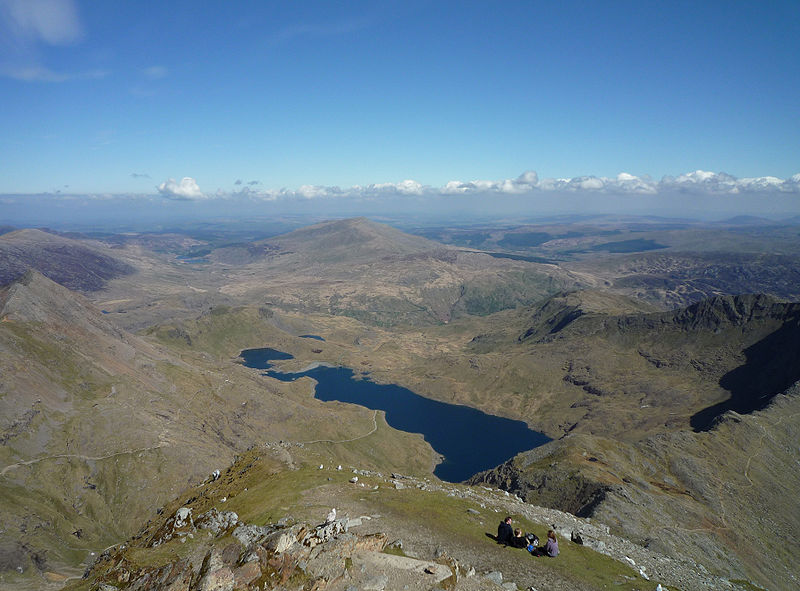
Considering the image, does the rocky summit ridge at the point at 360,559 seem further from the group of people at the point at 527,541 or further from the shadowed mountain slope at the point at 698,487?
the shadowed mountain slope at the point at 698,487

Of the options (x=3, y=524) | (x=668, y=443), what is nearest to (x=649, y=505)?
(x=668, y=443)

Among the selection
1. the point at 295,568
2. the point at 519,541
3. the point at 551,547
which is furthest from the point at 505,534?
the point at 295,568

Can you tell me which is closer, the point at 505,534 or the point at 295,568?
the point at 295,568

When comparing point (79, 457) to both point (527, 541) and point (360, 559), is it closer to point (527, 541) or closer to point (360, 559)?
point (360, 559)

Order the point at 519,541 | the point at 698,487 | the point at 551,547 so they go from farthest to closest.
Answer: the point at 698,487, the point at 519,541, the point at 551,547

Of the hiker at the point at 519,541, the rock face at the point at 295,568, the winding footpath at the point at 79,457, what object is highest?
the rock face at the point at 295,568

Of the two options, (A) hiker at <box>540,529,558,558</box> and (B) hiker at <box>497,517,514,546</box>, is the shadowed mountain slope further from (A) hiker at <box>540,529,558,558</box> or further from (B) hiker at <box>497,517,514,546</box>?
(B) hiker at <box>497,517,514,546</box>

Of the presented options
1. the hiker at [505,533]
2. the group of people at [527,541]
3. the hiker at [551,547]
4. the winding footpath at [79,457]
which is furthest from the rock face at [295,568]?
the winding footpath at [79,457]

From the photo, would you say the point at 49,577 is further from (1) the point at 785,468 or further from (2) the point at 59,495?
(1) the point at 785,468
